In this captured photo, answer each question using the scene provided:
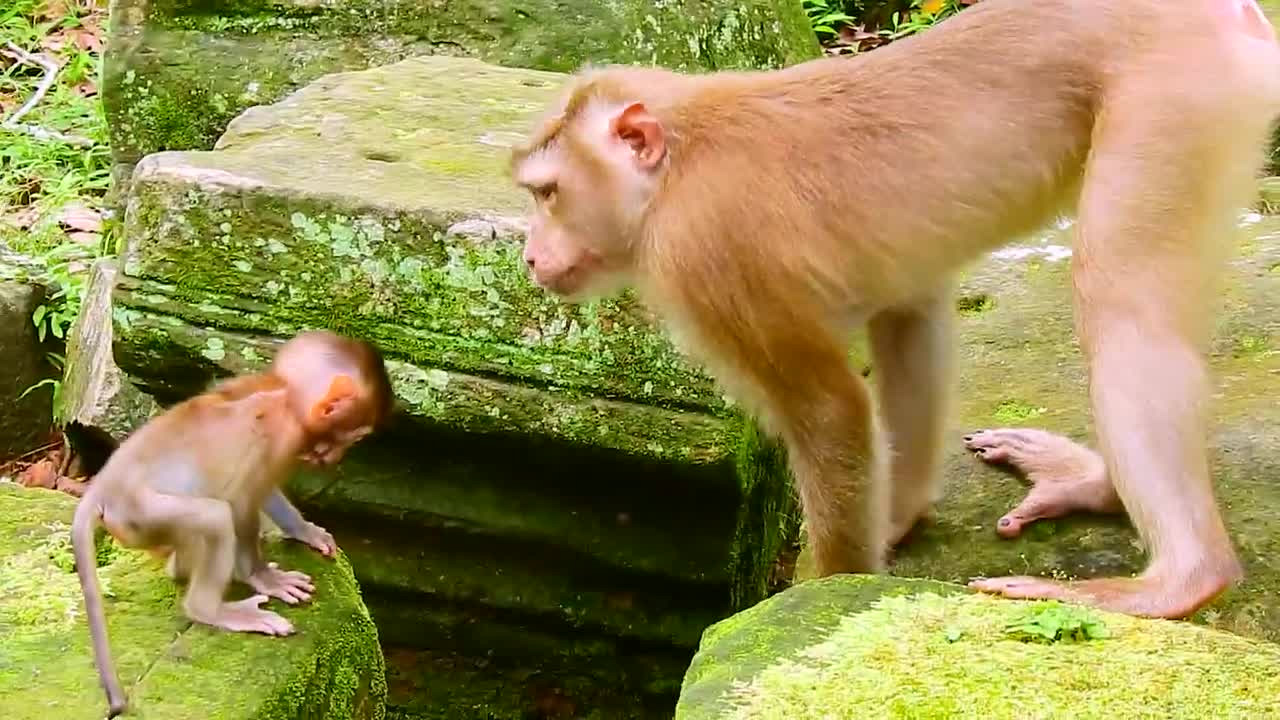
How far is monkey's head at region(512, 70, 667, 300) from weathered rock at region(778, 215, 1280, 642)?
1105mm

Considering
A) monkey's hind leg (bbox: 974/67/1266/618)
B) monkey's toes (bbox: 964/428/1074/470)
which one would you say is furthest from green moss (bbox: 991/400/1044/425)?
monkey's hind leg (bbox: 974/67/1266/618)

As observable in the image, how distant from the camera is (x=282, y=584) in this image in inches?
137

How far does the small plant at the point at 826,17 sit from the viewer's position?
9.80 m

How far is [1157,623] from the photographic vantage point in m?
2.88

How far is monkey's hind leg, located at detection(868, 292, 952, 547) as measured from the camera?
410 cm

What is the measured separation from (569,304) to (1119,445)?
4.71 feet

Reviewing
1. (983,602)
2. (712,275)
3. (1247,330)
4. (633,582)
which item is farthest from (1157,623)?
(1247,330)

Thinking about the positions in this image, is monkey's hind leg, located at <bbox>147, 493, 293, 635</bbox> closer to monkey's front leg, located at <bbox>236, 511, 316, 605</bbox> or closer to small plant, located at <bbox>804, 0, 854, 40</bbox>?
monkey's front leg, located at <bbox>236, 511, 316, 605</bbox>

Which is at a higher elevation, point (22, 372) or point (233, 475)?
point (233, 475)

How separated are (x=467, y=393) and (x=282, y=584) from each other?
0.80 m

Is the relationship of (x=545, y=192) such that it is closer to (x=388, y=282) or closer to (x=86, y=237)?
(x=388, y=282)

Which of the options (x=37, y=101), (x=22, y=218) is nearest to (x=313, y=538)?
(x=22, y=218)

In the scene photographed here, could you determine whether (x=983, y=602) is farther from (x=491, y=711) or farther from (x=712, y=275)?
(x=491, y=711)

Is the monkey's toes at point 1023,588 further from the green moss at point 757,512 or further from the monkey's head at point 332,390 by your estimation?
the monkey's head at point 332,390
